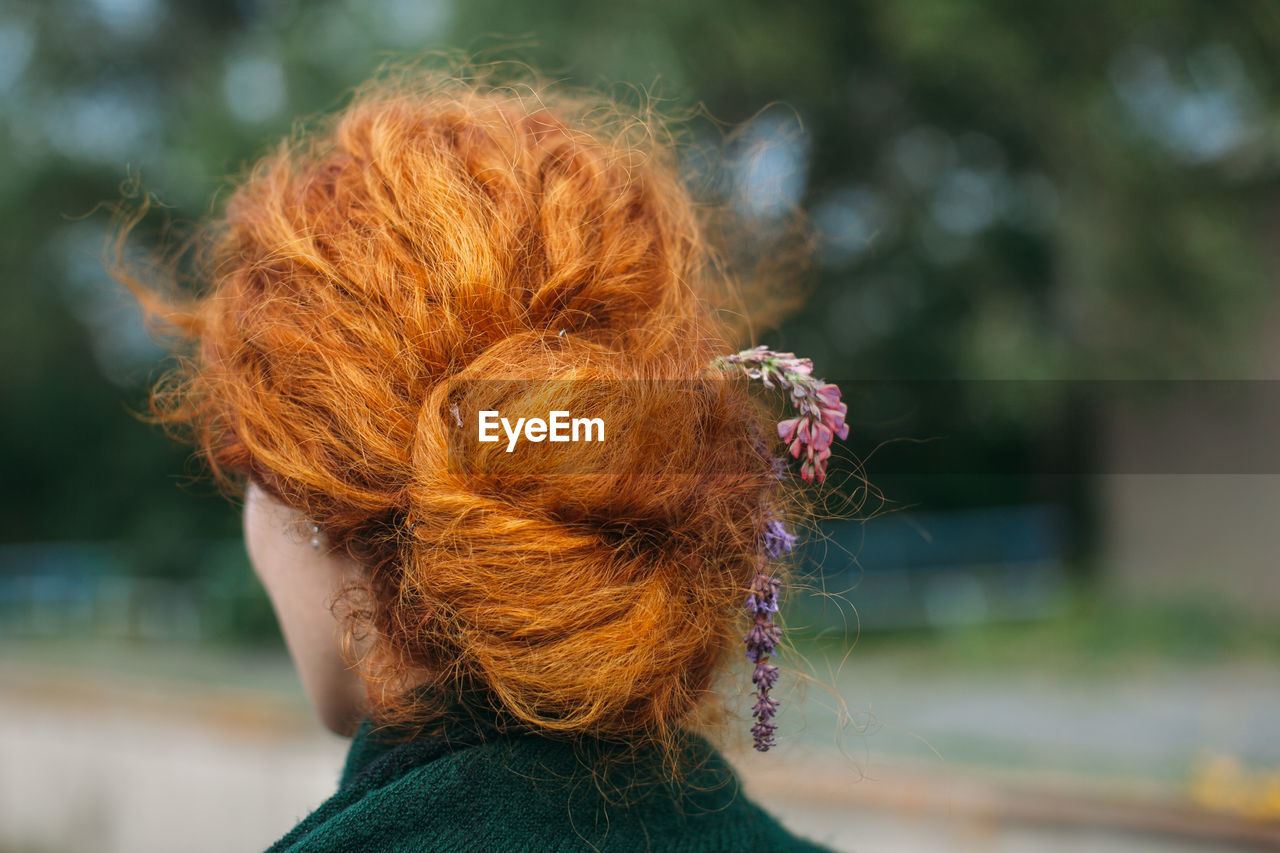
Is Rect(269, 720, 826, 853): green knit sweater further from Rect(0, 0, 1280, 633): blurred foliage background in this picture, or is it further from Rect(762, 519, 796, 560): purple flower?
Rect(0, 0, 1280, 633): blurred foliage background

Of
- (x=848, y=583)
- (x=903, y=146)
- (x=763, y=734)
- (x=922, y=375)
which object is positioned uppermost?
(x=903, y=146)

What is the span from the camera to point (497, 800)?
3.46 ft

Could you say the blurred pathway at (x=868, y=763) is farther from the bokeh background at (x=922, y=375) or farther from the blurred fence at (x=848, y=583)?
the blurred fence at (x=848, y=583)

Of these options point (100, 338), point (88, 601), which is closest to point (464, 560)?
point (88, 601)

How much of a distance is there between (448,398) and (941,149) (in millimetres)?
6993

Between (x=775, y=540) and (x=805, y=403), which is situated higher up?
(x=805, y=403)

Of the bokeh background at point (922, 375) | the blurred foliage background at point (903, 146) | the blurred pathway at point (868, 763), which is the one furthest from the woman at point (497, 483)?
the blurred foliage background at point (903, 146)

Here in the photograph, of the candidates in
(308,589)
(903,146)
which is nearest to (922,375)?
(903,146)

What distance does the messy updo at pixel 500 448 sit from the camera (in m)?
1.00

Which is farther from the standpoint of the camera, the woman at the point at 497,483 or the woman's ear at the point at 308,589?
the woman's ear at the point at 308,589

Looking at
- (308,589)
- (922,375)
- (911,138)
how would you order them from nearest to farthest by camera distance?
(308,589) → (911,138) → (922,375)

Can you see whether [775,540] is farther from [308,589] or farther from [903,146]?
[903,146]

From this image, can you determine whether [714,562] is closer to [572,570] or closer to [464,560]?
[572,570]

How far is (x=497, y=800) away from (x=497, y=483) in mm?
Result: 361
